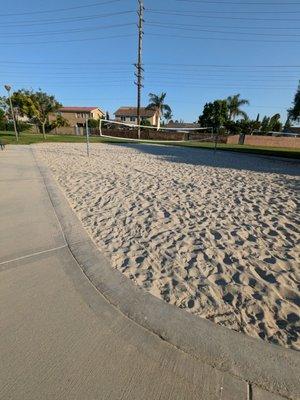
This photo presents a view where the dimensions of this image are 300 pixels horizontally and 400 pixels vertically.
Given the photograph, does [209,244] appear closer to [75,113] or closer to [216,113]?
[216,113]

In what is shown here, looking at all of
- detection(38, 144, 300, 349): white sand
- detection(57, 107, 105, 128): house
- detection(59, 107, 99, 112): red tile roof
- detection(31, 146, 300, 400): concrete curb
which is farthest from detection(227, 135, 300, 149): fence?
detection(59, 107, 99, 112): red tile roof

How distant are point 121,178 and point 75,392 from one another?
24.0 ft

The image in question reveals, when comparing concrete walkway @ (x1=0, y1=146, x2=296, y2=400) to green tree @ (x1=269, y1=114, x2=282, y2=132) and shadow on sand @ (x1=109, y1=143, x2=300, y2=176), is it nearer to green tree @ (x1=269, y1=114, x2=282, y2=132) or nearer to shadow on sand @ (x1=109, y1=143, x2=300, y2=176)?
shadow on sand @ (x1=109, y1=143, x2=300, y2=176)

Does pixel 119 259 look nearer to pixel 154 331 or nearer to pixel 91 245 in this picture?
pixel 91 245

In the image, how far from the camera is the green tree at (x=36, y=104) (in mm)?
27500

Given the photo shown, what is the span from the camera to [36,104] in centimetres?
2845

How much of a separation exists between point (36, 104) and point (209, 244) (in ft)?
96.1

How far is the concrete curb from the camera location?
1.97m

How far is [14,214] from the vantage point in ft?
17.0

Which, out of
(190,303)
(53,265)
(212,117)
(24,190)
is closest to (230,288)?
(190,303)

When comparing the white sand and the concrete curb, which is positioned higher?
the concrete curb

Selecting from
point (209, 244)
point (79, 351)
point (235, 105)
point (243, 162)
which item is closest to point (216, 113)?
point (235, 105)

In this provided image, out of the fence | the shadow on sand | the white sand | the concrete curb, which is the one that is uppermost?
the concrete curb

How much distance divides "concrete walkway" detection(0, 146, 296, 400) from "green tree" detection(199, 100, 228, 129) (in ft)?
153
